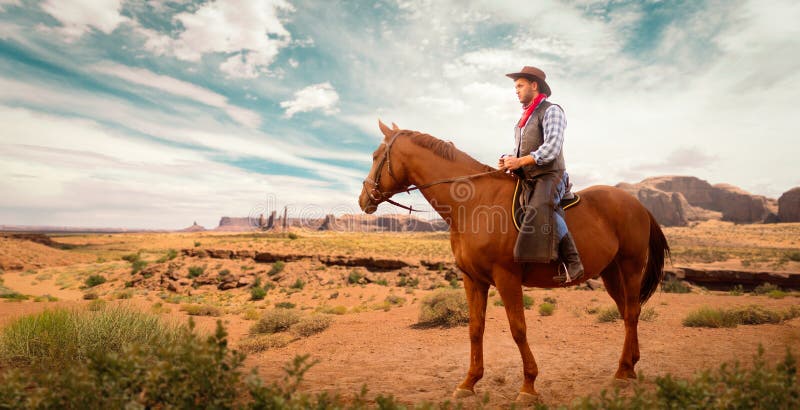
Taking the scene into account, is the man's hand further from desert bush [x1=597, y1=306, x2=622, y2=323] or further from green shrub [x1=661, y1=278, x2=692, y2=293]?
green shrub [x1=661, y1=278, x2=692, y2=293]

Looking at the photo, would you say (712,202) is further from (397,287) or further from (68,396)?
(68,396)

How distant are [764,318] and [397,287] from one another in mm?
15450

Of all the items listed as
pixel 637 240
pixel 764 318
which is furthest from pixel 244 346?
pixel 764 318

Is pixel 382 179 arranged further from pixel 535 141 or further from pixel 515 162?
pixel 535 141

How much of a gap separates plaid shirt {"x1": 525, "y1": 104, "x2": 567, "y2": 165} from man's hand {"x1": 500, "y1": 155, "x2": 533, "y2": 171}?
7 cm

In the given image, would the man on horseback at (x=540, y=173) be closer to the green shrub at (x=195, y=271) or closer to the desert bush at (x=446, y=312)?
the desert bush at (x=446, y=312)

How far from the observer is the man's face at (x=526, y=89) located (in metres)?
4.73

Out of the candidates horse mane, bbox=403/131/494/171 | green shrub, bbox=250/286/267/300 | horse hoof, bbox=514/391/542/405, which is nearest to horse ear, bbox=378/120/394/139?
horse mane, bbox=403/131/494/171

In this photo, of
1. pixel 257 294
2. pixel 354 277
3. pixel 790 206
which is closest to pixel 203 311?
pixel 257 294

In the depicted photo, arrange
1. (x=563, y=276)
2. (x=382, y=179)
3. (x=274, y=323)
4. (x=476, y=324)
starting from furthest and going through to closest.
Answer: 1. (x=274, y=323)
2. (x=382, y=179)
3. (x=476, y=324)
4. (x=563, y=276)

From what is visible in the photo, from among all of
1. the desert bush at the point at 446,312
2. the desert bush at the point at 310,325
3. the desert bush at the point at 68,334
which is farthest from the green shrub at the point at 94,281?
the desert bush at the point at 446,312

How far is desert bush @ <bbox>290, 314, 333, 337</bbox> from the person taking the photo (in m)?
10.4

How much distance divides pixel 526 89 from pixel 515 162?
0.98m

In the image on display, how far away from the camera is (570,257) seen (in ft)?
14.5
